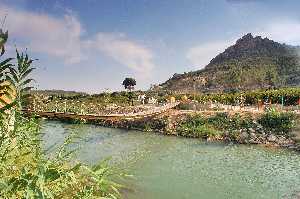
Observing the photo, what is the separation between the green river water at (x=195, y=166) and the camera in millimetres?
23812

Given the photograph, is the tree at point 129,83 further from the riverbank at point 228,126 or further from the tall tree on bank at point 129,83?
the riverbank at point 228,126

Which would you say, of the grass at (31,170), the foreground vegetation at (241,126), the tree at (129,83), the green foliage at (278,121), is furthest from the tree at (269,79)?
the grass at (31,170)

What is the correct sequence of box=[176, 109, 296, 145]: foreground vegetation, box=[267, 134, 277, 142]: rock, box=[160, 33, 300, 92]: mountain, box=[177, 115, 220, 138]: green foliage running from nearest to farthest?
box=[267, 134, 277, 142]: rock, box=[176, 109, 296, 145]: foreground vegetation, box=[177, 115, 220, 138]: green foliage, box=[160, 33, 300, 92]: mountain

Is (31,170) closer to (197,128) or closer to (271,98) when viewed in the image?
(197,128)

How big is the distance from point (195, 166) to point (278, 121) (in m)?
19.9

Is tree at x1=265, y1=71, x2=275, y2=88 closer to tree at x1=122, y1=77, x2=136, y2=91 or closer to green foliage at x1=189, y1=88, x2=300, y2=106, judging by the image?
tree at x1=122, y1=77, x2=136, y2=91

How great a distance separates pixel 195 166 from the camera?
31.1 m

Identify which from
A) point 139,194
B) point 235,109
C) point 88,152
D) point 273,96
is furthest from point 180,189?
point 273,96

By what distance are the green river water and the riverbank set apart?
8.96 feet

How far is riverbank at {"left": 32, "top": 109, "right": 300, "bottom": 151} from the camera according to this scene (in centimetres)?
→ 4515

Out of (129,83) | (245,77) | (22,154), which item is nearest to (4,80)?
(22,154)

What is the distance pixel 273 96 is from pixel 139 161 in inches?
1485

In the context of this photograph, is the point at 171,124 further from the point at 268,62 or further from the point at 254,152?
the point at 268,62

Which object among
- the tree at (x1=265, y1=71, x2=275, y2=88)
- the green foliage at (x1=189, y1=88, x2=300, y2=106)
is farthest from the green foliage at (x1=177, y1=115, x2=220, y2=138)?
the tree at (x1=265, y1=71, x2=275, y2=88)
